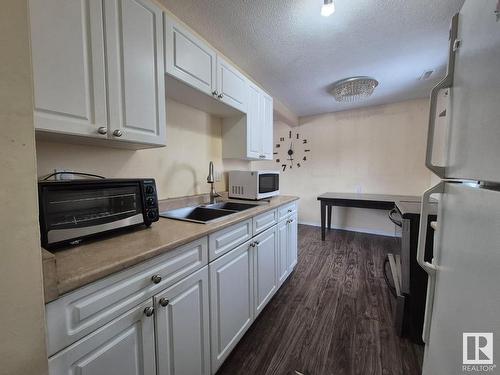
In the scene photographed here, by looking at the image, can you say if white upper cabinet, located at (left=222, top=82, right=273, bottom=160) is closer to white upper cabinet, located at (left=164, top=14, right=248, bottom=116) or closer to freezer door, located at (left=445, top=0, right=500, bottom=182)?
white upper cabinet, located at (left=164, top=14, right=248, bottom=116)

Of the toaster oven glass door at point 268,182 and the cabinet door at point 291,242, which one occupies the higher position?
the toaster oven glass door at point 268,182

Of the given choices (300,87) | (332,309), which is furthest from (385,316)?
(300,87)

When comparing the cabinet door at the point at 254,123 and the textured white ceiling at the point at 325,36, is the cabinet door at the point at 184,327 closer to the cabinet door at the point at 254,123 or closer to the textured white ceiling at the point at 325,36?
the cabinet door at the point at 254,123

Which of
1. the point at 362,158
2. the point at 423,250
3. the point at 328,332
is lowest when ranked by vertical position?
the point at 328,332

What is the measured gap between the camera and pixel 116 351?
2.35 feet

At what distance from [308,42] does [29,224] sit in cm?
225

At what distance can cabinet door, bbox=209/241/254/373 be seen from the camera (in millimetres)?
1160

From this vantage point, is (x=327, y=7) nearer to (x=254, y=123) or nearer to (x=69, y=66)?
(x=254, y=123)

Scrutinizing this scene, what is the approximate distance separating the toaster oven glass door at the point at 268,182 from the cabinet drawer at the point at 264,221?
0.34 metres

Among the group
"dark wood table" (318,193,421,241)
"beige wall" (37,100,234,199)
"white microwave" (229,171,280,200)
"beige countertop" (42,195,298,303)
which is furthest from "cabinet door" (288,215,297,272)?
"dark wood table" (318,193,421,241)

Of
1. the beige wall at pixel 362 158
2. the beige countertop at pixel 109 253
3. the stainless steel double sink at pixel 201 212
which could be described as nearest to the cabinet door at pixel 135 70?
the beige countertop at pixel 109 253

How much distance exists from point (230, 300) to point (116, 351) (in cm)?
67

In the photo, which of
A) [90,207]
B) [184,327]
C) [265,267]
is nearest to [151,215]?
[90,207]

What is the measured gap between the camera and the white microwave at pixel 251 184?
208 cm
